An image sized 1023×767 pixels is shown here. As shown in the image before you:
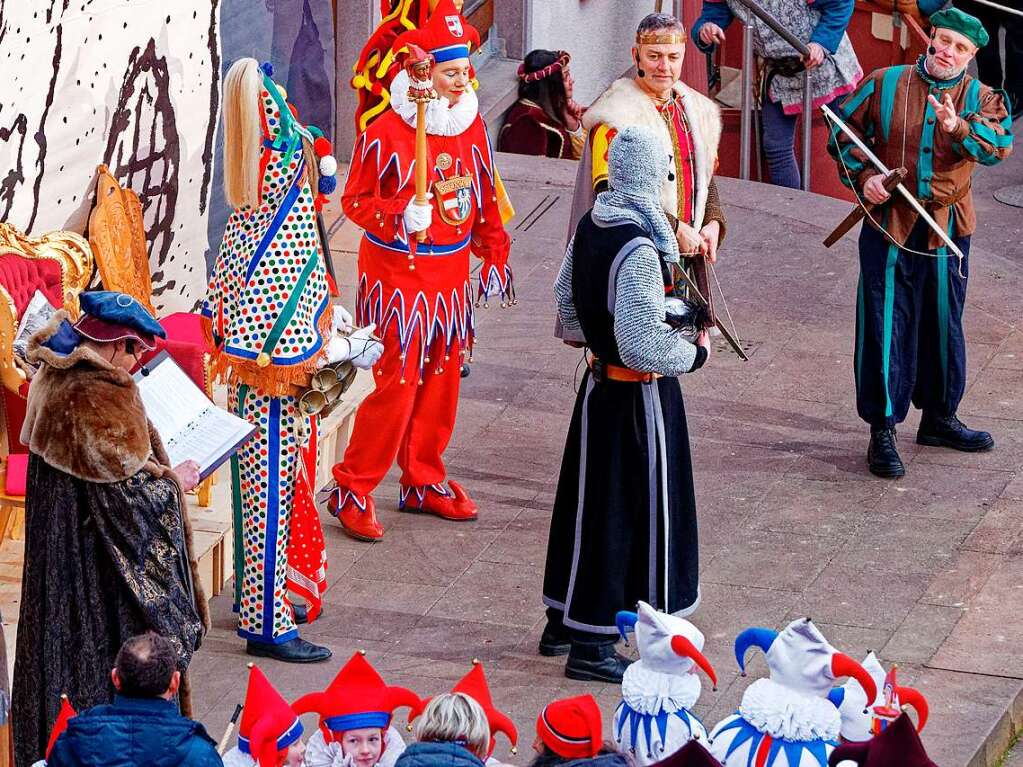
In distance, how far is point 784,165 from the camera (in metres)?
12.5

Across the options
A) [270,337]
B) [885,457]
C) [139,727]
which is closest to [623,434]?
[270,337]

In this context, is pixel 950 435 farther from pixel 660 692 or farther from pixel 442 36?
pixel 660 692

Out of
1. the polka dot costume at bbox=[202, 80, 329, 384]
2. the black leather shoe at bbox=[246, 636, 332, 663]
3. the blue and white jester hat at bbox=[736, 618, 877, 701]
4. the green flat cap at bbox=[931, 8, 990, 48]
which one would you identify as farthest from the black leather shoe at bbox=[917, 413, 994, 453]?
the blue and white jester hat at bbox=[736, 618, 877, 701]

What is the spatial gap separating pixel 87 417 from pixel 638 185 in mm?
2031

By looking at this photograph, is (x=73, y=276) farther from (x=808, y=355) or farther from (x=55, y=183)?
(x=808, y=355)

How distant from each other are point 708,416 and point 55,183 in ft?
10.8

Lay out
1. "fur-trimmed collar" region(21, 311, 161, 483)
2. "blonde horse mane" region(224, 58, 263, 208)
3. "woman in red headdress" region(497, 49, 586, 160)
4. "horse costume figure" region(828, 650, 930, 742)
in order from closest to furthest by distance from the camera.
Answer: "horse costume figure" region(828, 650, 930, 742) → "fur-trimmed collar" region(21, 311, 161, 483) → "blonde horse mane" region(224, 58, 263, 208) → "woman in red headdress" region(497, 49, 586, 160)

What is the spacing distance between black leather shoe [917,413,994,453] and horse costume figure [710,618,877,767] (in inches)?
156

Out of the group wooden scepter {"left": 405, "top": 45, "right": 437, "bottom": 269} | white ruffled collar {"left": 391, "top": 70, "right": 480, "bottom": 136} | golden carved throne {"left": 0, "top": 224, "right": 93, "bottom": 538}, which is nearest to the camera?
golden carved throne {"left": 0, "top": 224, "right": 93, "bottom": 538}

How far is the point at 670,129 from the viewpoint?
8102 millimetres

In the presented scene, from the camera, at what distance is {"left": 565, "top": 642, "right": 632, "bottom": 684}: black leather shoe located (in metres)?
6.91

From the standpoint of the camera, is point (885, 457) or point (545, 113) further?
point (545, 113)

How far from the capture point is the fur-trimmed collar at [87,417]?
5570mm

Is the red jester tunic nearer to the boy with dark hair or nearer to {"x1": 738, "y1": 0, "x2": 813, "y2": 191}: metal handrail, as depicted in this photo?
the boy with dark hair
